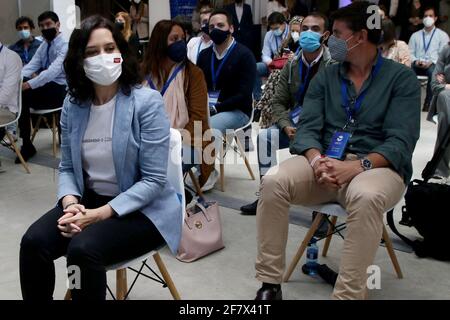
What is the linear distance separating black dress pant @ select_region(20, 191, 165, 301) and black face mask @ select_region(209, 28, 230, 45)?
86.7 inches

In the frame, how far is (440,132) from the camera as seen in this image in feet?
11.9

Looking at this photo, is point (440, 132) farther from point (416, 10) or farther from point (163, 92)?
point (416, 10)

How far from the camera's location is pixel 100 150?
6.86 ft

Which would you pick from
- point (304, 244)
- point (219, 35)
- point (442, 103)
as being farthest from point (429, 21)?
point (304, 244)

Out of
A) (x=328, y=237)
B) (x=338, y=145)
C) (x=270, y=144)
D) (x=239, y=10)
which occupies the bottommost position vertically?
(x=328, y=237)

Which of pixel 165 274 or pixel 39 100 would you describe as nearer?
pixel 165 274

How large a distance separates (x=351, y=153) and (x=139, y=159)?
3.26 ft

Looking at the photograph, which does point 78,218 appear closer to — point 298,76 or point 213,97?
point 298,76

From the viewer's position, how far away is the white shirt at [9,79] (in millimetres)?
4332
